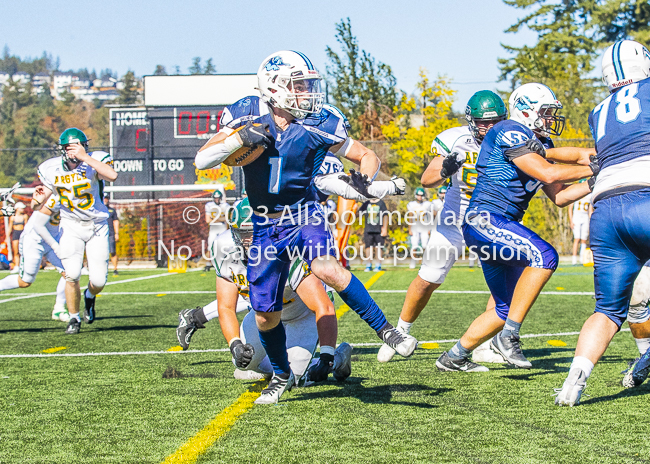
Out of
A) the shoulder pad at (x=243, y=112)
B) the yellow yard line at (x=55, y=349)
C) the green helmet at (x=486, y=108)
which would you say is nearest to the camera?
the shoulder pad at (x=243, y=112)

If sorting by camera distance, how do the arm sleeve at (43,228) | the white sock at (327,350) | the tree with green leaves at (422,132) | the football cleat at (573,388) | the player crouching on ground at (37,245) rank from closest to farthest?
the football cleat at (573,388), the white sock at (327,350), the player crouching on ground at (37,245), the arm sleeve at (43,228), the tree with green leaves at (422,132)

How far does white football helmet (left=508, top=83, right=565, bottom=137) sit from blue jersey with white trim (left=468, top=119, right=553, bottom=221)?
288 millimetres

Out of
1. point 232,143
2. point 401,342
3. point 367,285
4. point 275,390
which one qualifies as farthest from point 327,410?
point 367,285

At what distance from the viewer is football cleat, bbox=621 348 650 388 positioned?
4.19 m

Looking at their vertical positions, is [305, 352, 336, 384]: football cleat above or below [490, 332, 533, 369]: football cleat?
below

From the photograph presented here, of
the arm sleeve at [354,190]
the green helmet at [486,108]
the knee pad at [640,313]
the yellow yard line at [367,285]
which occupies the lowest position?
the yellow yard line at [367,285]

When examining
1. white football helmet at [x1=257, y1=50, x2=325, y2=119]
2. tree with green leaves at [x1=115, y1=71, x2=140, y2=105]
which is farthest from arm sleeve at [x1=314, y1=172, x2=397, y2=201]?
tree with green leaves at [x1=115, y1=71, x2=140, y2=105]

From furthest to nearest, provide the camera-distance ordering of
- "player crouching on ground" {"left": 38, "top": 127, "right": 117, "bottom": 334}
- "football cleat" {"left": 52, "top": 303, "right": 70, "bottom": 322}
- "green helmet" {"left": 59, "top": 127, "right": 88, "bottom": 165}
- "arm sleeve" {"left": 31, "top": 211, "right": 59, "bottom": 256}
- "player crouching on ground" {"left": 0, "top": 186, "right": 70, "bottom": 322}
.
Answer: "football cleat" {"left": 52, "top": 303, "right": 70, "bottom": 322}, "arm sleeve" {"left": 31, "top": 211, "right": 59, "bottom": 256}, "player crouching on ground" {"left": 0, "top": 186, "right": 70, "bottom": 322}, "player crouching on ground" {"left": 38, "top": 127, "right": 117, "bottom": 334}, "green helmet" {"left": 59, "top": 127, "right": 88, "bottom": 165}

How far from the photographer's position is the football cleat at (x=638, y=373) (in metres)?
4.19

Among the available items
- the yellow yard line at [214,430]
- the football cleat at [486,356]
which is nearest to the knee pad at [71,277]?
the yellow yard line at [214,430]

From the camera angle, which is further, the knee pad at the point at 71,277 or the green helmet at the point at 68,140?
the knee pad at the point at 71,277

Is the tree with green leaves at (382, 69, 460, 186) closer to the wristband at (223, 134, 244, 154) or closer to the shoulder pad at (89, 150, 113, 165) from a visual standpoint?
the shoulder pad at (89, 150, 113, 165)

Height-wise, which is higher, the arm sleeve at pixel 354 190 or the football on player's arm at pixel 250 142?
the football on player's arm at pixel 250 142

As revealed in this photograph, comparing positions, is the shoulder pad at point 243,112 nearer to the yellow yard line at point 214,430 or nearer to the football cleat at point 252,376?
the yellow yard line at point 214,430
